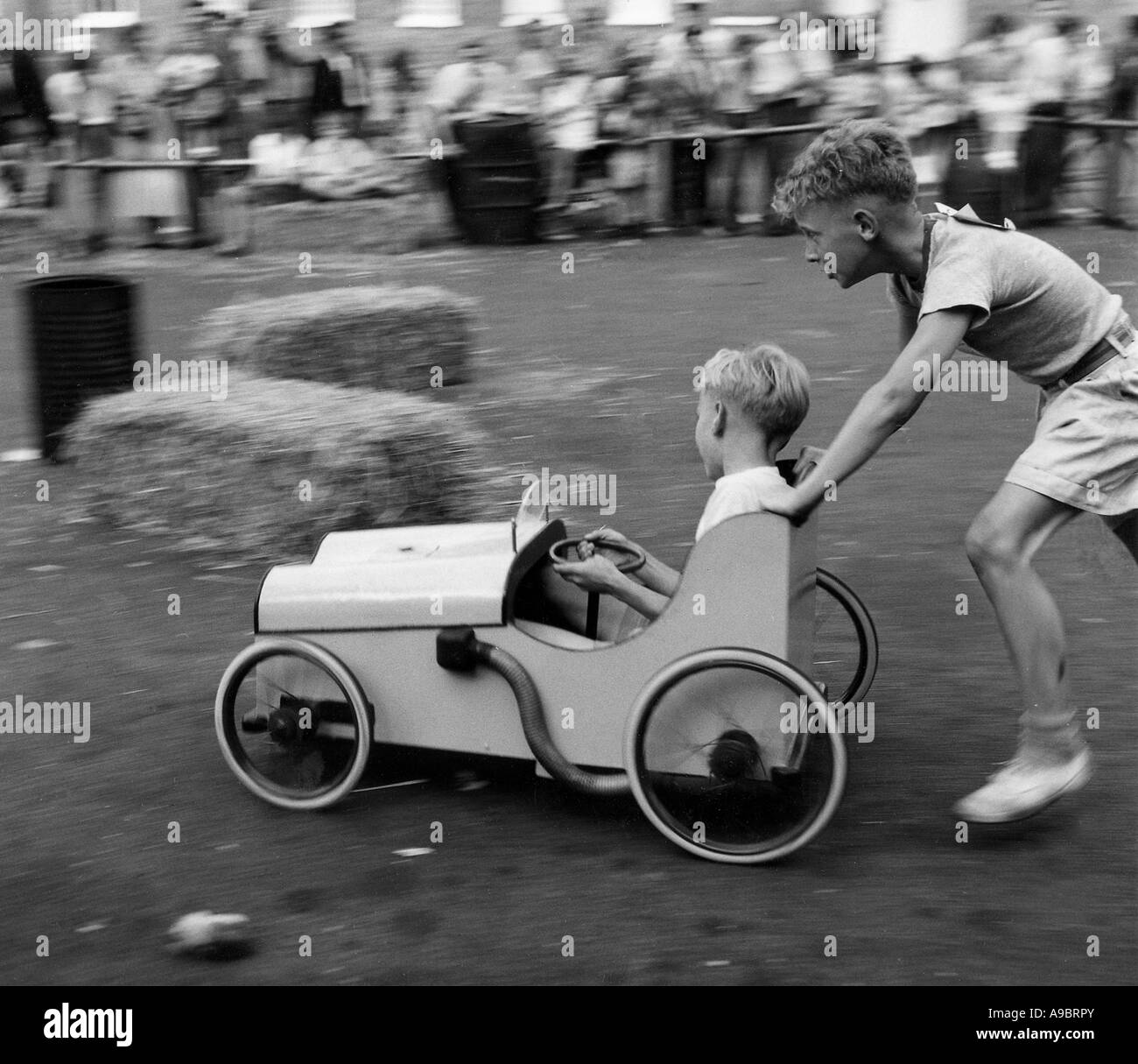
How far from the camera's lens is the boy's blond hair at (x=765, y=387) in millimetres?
3768

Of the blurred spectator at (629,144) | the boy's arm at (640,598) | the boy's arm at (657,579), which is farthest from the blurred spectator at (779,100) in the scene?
the boy's arm at (640,598)

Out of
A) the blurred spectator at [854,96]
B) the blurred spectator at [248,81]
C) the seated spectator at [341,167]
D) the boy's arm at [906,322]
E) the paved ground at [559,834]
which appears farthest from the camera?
the seated spectator at [341,167]

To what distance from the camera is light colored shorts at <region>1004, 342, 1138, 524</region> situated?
365 centimetres

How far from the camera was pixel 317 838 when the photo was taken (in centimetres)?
386

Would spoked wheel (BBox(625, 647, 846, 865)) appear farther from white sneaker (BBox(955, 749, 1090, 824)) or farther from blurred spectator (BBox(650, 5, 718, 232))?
blurred spectator (BBox(650, 5, 718, 232))

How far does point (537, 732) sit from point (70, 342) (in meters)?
4.37

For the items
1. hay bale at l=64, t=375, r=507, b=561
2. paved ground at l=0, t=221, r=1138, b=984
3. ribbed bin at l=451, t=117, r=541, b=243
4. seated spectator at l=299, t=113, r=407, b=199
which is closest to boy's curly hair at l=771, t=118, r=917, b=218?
paved ground at l=0, t=221, r=1138, b=984

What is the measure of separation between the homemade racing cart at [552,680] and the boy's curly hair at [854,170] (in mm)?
724

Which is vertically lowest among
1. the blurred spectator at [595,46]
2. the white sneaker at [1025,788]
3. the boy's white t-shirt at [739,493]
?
the white sneaker at [1025,788]

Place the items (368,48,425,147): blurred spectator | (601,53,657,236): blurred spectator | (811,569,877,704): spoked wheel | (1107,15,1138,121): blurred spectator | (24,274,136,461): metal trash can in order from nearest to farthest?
(811,569,877,704): spoked wheel → (24,274,136,461): metal trash can → (1107,15,1138,121): blurred spectator → (601,53,657,236): blurred spectator → (368,48,425,147): blurred spectator

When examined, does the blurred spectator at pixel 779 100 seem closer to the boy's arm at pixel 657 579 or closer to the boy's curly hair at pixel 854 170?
the boy's arm at pixel 657 579

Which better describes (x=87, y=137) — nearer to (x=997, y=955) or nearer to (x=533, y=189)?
(x=533, y=189)

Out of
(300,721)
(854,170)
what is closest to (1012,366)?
(854,170)

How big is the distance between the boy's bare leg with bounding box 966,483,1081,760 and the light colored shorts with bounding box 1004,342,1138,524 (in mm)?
47
